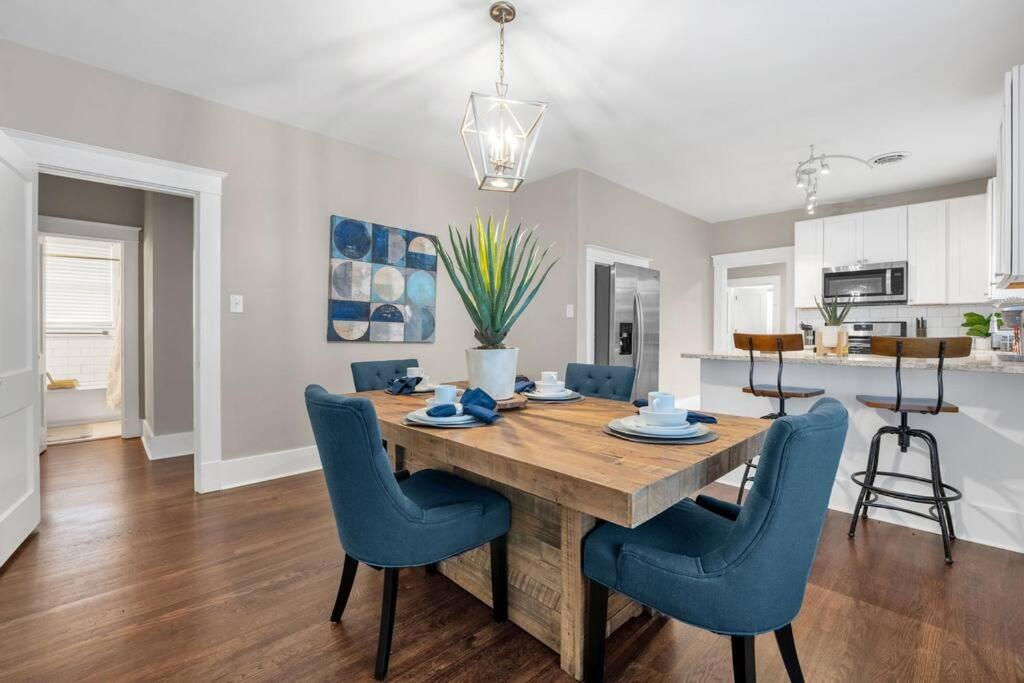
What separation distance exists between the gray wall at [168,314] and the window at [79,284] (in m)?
2.24

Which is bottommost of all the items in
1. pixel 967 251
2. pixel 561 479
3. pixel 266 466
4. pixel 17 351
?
pixel 266 466

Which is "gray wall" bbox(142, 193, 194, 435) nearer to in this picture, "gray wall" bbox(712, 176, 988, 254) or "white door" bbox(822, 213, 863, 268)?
"gray wall" bbox(712, 176, 988, 254)

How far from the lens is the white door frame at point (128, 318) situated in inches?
160

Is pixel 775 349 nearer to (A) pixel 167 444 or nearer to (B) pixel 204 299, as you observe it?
(B) pixel 204 299

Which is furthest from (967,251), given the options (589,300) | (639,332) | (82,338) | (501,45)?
(82,338)

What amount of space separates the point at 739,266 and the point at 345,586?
19.8 feet

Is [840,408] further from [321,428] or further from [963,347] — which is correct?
[963,347]

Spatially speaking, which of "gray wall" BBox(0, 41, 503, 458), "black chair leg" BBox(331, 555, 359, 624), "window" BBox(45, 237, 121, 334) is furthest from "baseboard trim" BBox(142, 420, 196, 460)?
"black chair leg" BBox(331, 555, 359, 624)

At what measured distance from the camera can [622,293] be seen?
4301mm

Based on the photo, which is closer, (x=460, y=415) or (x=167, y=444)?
(x=460, y=415)

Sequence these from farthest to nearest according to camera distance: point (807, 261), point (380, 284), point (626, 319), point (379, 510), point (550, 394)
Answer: point (807, 261) → point (626, 319) → point (380, 284) → point (550, 394) → point (379, 510)

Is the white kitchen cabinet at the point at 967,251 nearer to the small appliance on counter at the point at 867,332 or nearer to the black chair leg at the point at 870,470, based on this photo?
the small appliance on counter at the point at 867,332

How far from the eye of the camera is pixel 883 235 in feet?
15.2

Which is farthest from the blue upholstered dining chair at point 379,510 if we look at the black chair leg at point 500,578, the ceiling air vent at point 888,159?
the ceiling air vent at point 888,159
